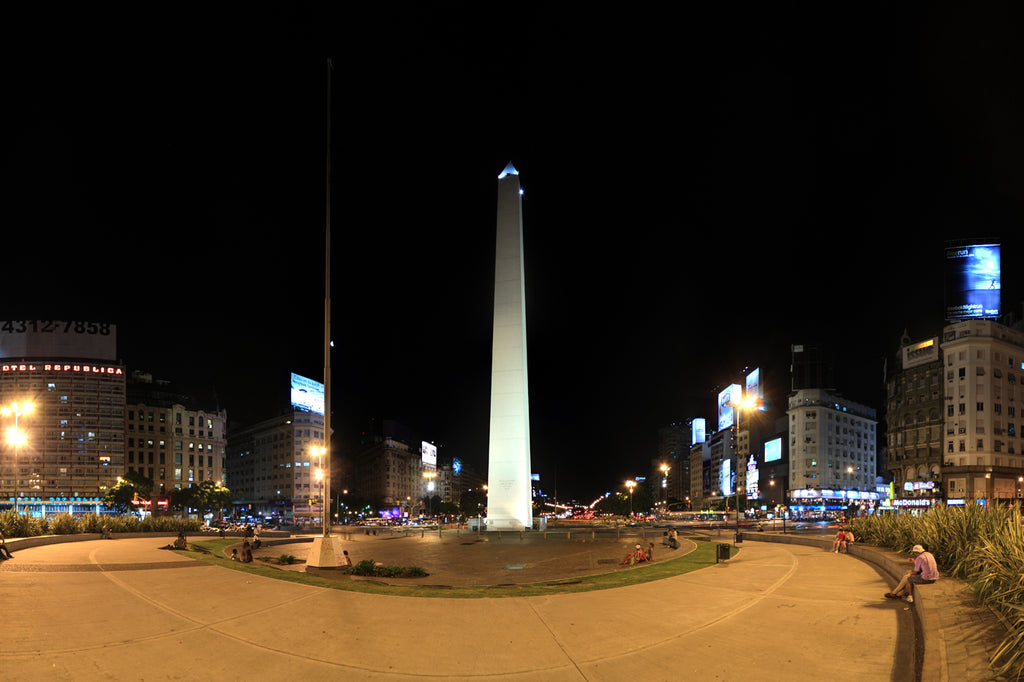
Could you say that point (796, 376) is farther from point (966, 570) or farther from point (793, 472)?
point (966, 570)

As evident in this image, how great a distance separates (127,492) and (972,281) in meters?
129

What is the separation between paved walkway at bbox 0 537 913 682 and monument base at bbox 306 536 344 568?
3729 mm

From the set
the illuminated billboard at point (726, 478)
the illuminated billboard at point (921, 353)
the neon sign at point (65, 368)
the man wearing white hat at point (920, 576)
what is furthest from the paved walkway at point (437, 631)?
the illuminated billboard at point (726, 478)

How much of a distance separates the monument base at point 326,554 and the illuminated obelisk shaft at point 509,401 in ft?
107

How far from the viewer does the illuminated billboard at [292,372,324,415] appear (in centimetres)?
14775

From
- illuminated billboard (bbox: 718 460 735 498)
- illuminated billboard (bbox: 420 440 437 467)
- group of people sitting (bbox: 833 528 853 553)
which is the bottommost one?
illuminated billboard (bbox: 718 460 735 498)

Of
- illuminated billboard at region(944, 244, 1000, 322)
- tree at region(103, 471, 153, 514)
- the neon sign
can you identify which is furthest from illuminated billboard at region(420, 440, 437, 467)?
illuminated billboard at region(944, 244, 1000, 322)

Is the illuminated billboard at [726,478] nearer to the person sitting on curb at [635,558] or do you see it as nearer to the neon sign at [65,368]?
the neon sign at [65,368]

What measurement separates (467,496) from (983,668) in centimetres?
15859

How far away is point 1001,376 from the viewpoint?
284ft

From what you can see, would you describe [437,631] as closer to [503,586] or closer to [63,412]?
[503,586]

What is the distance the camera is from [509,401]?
176 feet

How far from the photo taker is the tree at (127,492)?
99.1 metres

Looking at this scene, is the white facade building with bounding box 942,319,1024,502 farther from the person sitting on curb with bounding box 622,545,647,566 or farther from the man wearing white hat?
the man wearing white hat
